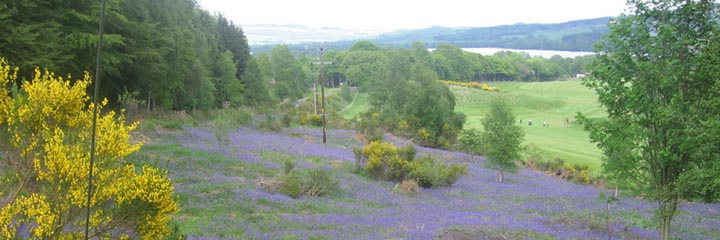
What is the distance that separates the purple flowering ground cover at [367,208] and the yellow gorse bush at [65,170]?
3.51m

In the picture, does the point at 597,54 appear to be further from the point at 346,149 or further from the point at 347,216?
the point at 346,149

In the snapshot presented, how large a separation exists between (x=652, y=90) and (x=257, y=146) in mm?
22320

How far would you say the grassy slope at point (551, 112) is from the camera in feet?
156

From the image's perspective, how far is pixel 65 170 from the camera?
6254 millimetres

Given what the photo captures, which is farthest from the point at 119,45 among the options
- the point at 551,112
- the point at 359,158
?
the point at 551,112

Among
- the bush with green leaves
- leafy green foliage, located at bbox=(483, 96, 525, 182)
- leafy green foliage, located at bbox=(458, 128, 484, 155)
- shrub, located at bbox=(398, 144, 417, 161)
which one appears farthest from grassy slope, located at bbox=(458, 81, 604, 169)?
shrub, located at bbox=(398, 144, 417, 161)

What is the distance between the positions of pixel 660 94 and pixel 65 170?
10318 millimetres

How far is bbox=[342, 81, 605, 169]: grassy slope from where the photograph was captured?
4747cm

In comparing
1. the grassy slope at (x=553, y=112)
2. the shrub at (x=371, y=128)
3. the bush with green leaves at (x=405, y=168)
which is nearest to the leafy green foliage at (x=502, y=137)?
the bush with green leaves at (x=405, y=168)

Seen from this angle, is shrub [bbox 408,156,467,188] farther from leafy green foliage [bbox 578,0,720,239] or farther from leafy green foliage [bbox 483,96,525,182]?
leafy green foliage [bbox 578,0,720,239]

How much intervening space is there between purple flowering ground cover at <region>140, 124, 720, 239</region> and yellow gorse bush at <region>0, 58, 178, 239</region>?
11.5 feet

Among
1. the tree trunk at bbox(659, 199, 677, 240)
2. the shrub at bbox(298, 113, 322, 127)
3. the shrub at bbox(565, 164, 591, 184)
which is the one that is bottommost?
the shrub at bbox(565, 164, 591, 184)

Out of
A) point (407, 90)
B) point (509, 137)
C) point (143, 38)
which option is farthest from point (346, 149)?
point (407, 90)

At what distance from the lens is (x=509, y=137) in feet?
86.4
